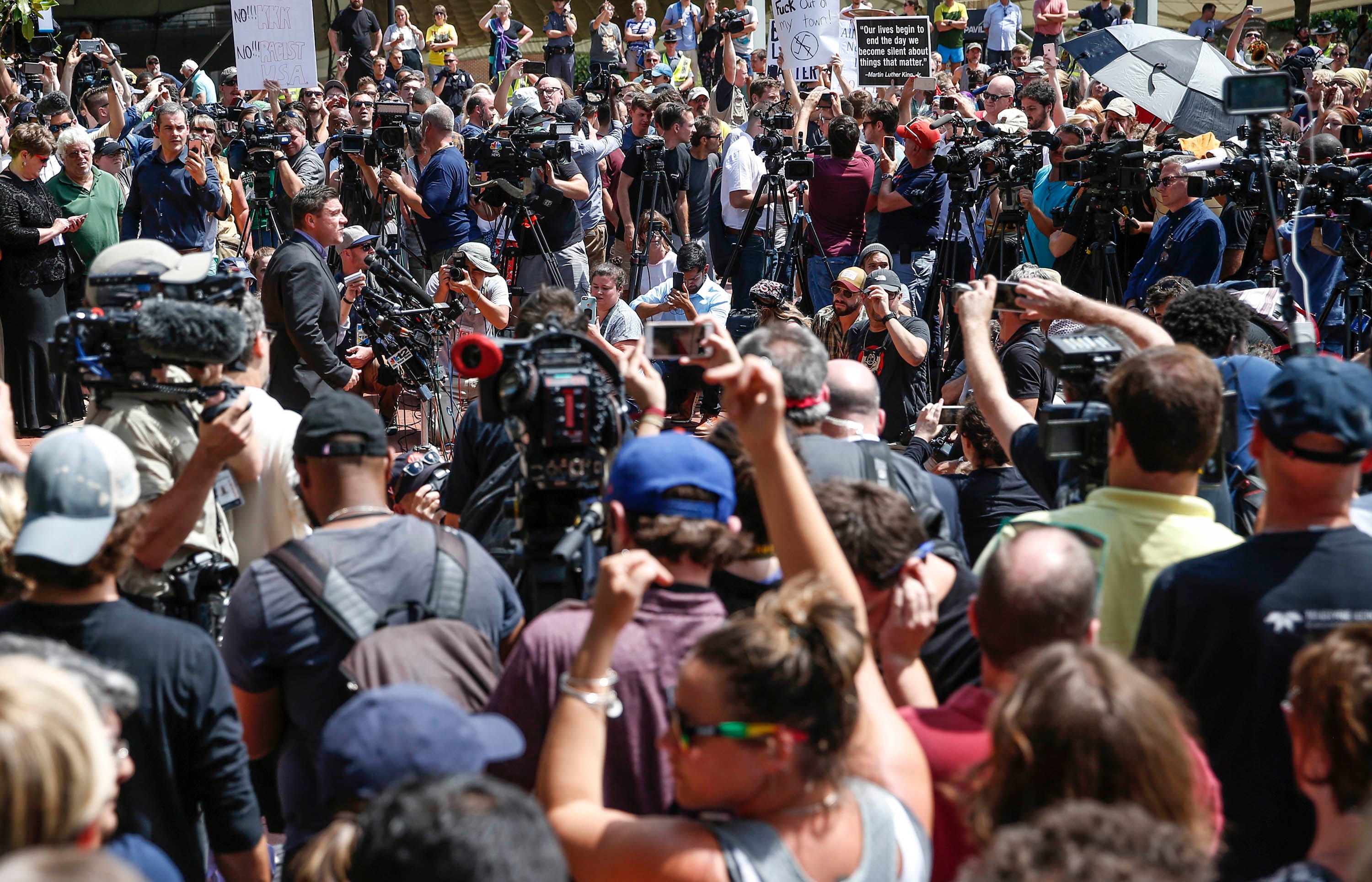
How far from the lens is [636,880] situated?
65.8 inches

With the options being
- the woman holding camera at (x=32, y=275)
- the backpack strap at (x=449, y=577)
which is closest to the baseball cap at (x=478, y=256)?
the woman holding camera at (x=32, y=275)

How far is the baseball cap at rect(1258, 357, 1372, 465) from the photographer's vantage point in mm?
2189

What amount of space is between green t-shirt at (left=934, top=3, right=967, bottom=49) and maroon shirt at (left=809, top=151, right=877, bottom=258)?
7492mm

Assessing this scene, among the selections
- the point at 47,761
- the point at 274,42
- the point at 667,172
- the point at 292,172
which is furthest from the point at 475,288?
the point at 274,42

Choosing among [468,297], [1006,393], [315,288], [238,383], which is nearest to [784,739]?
[1006,393]

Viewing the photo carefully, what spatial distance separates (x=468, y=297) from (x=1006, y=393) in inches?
142

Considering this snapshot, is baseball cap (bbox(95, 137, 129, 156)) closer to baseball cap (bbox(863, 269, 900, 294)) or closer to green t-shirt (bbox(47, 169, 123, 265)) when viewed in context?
green t-shirt (bbox(47, 169, 123, 265))

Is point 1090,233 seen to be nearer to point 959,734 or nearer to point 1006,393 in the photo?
point 1006,393

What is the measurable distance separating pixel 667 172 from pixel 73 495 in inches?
286

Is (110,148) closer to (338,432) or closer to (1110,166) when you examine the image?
(1110,166)

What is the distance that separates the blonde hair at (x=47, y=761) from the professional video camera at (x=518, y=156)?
6.19 meters

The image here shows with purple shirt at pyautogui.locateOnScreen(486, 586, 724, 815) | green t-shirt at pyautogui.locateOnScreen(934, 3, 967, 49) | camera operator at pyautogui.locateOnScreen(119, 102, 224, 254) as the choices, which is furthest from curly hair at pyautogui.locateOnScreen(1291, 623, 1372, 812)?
green t-shirt at pyautogui.locateOnScreen(934, 3, 967, 49)

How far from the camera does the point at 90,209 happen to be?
25.0 feet

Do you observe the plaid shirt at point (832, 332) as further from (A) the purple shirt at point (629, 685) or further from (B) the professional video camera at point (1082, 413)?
(A) the purple shirt at point (629, 685)
